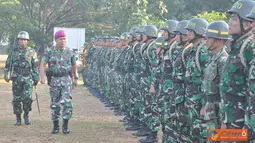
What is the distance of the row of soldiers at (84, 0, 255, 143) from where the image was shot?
489 centimetres

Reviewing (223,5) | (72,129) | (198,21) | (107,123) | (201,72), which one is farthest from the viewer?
(223,5)

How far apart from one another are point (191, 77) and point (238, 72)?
1.78 meters

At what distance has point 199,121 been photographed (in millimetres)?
6574

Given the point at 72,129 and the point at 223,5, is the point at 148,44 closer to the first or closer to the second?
the point at 72,129

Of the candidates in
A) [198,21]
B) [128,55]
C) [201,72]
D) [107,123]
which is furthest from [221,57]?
[107,123]

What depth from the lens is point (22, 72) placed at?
11.4 m

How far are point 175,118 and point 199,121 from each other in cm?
76

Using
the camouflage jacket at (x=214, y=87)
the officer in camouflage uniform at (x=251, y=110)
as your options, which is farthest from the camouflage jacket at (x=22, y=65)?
the officer in camouflage uniform at (x=251, y=110)

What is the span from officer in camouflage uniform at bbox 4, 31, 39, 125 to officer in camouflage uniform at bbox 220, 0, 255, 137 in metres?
7.07

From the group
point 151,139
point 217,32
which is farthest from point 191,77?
point 151,139

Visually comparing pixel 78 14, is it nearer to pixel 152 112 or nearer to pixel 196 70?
pixel 152 112

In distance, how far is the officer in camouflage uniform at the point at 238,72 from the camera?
478 centimetres

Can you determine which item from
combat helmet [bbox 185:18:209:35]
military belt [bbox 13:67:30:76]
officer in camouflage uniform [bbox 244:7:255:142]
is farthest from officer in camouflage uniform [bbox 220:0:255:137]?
military belt [bbox 13:67:30:76]

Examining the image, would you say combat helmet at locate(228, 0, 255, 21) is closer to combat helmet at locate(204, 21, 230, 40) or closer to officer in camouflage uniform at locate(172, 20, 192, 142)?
combat helmet at locate(204, 21, 230, 40)
